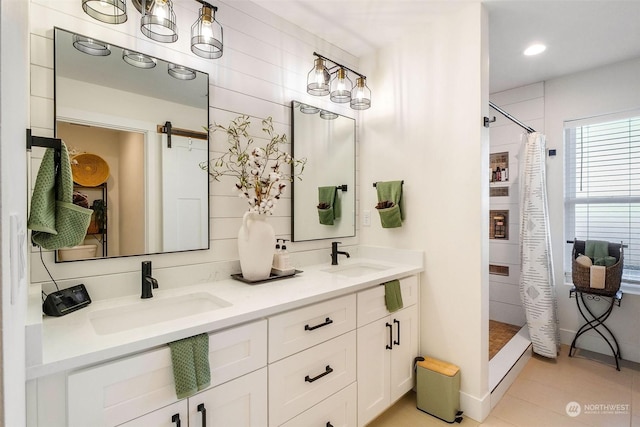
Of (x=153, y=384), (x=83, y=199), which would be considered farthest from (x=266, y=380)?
(x=83, y=199)

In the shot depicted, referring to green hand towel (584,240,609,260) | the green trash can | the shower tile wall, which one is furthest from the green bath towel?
the shower tile wall

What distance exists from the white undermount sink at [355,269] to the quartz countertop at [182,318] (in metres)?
0.16

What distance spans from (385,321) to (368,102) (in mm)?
1561

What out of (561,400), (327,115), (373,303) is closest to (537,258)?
(561,400)

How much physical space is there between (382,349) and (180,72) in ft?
6.42

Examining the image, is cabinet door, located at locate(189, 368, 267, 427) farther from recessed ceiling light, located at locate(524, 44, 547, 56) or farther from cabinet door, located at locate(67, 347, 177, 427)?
recessed ceiling light, located at locate(524, 44, 547, 56)

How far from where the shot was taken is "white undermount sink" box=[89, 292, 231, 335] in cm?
131

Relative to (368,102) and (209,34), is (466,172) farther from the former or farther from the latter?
(209,34)

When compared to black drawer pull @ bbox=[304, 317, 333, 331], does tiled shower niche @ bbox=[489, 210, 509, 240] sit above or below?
above

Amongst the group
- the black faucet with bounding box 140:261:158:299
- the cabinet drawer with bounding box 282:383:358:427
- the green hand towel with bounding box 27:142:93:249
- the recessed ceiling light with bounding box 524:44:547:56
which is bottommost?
the cabinet drawer with bounding box 282:383:358:427

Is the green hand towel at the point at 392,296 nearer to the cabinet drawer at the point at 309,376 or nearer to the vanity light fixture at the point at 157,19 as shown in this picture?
the cabinet drawer at the point at 309,376

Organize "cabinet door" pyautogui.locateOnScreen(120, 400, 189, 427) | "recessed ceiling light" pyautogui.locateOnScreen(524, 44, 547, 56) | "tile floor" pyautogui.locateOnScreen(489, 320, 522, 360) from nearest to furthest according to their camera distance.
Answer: "cabinet door" pyautogui.locateOnScreen(120, 400, 189, 427)
"recessed ceiling light" pyautogui.locateOnScreen(524, 44, 547, 56)
"tile floor" pyautogui.locateOnScreen(489, 320, 522, 360)

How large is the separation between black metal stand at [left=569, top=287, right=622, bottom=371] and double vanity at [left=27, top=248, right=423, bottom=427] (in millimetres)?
1795

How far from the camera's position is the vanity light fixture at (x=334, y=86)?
2141mm
